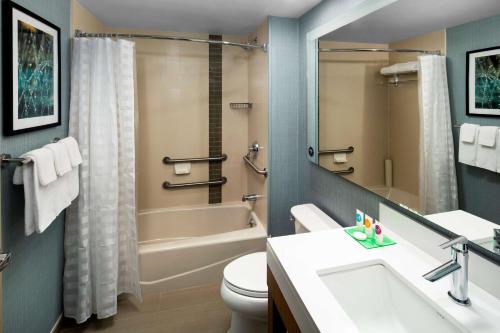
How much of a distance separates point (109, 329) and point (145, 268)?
48cm

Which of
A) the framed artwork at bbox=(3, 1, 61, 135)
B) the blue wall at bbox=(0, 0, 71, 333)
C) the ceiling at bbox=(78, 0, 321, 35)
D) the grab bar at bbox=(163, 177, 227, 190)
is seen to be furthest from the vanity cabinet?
the grab bar at bbox=(163, 177, 227, 190)

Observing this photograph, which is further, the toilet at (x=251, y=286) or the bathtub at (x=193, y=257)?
the bathtub at (x=193, y=257)

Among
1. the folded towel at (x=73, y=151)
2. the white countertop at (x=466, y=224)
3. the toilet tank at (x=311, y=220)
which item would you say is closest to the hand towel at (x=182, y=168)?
the folded towel at (x=73, y=151)

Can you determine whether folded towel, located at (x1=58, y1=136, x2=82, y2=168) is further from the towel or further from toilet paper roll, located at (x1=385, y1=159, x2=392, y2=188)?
the towel

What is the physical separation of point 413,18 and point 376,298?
1.17m

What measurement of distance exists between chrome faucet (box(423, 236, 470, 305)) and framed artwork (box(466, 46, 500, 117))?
0.43 m

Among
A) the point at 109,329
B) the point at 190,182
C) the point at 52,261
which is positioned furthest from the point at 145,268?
the point at 190,182

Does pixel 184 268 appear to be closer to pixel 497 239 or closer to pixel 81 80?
pixel 81 80

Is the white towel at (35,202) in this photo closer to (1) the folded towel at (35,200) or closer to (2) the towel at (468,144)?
(1) the folded towel at (35,200)

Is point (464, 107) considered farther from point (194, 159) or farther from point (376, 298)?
point (194, 159)

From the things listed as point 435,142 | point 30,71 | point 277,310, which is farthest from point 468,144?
point 30,71

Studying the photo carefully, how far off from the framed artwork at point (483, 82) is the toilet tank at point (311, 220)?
1.07 meters

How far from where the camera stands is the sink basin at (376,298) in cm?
107

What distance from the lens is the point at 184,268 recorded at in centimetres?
246
